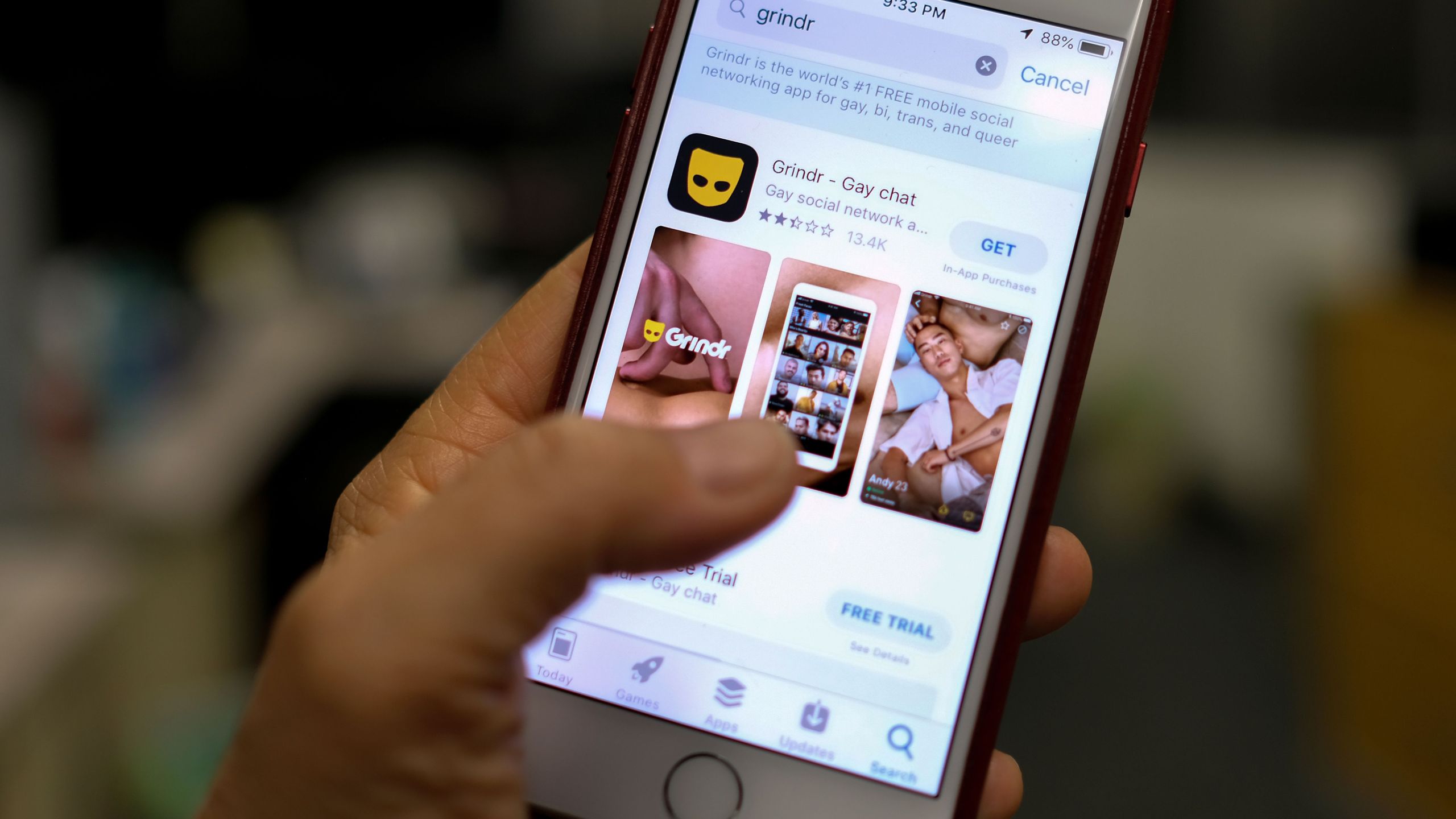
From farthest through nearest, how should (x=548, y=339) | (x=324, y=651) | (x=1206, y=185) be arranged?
(x=1206, y=185)
(x=548, y=339)
(x=324, y=651)

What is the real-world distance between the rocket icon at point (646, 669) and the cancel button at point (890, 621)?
0.09 m

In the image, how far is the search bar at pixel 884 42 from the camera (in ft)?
1.65

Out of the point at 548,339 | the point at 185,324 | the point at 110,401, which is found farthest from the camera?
the point at 185,324

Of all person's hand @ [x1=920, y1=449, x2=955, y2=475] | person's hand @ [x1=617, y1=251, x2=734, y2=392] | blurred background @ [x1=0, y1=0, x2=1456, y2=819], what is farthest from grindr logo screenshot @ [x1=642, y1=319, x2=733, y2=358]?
blurred background @ [x1=0, y1=0, x2=1456, y2=819]

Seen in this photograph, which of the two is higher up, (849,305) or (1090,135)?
(1090,135)

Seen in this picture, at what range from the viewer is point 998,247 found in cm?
48

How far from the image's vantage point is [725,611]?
1.52 feet

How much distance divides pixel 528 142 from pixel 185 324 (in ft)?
2.45

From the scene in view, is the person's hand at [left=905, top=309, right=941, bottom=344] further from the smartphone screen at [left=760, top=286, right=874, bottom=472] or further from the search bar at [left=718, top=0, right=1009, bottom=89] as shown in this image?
the search bar at [left=718, top=0, right=1009, bottom=89]

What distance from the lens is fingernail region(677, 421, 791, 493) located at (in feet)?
1.12

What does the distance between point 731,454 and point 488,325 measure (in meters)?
1.30

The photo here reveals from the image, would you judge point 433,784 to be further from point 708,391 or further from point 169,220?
point 169,220

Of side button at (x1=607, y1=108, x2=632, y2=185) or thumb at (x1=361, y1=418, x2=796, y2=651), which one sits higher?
side button at (x1=607, y1=108, x2=632, y2=185)

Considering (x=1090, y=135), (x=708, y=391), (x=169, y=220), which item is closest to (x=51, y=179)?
(x=169, y=220)
